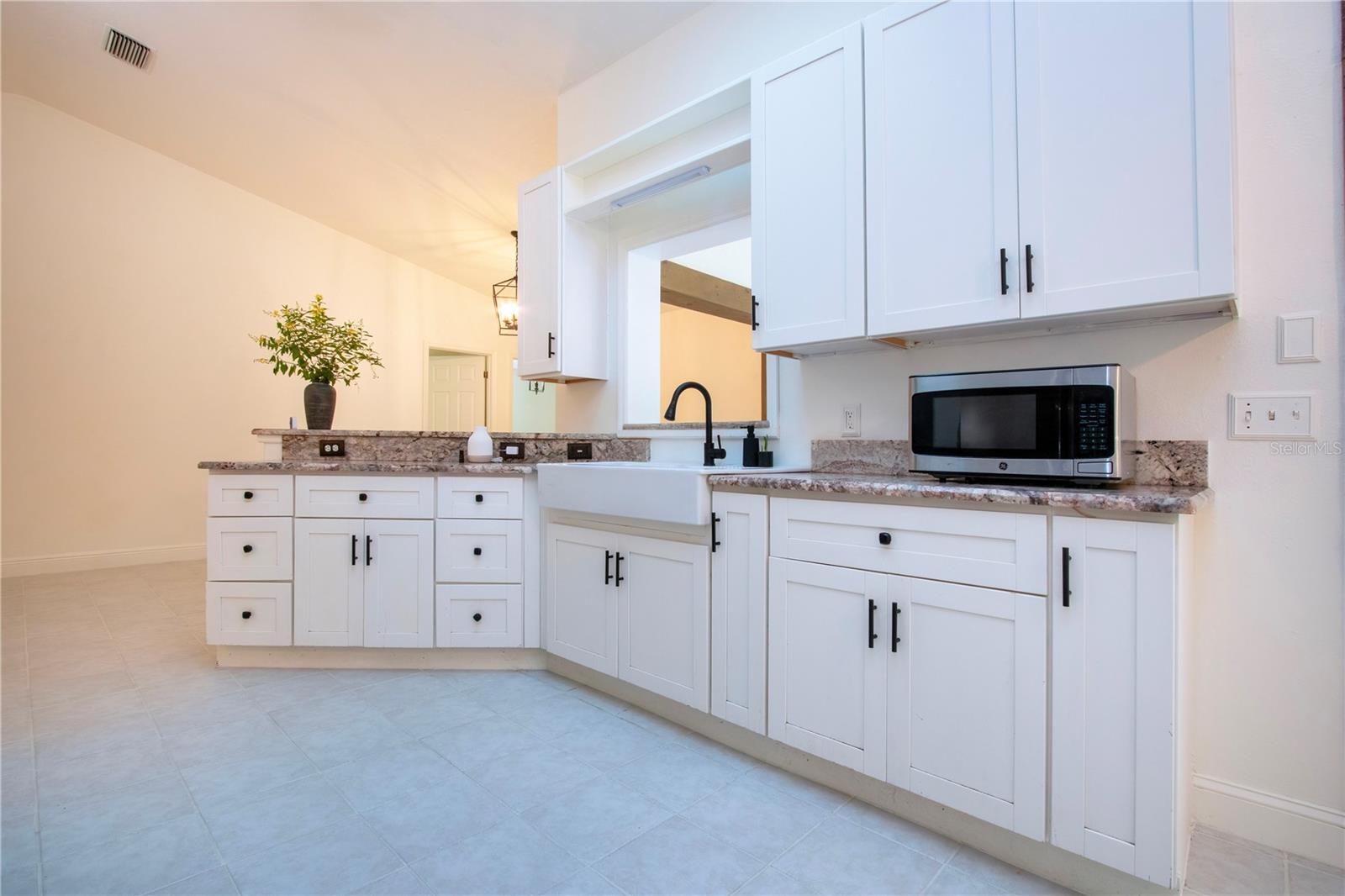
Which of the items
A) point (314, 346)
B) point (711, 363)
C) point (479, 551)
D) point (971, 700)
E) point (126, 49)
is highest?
point (126, 49)

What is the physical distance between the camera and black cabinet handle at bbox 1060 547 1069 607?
1.29 m

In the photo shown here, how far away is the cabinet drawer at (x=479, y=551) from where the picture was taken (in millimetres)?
2596

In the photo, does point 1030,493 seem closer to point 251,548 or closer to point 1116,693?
point 1116,693

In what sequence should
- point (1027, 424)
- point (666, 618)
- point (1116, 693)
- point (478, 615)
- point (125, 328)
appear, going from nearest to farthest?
1. point (1116, 693)
2. point (1027, 424)
3. point (666, 618)
4. point (478, 615)
5. point (125, 328)

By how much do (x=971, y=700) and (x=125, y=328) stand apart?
6.06 meters

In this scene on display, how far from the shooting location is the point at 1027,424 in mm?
1486

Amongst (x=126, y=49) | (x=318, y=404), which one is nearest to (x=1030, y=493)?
(x=318, y=404)

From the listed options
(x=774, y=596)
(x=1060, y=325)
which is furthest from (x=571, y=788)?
(x=1060, y=325)

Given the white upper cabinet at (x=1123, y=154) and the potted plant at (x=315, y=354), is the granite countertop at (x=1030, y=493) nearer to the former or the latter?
the white upper cabinet at (x=1123, y=154)

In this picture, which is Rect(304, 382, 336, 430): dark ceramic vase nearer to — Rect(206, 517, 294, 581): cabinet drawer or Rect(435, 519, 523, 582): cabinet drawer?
Rect(206, 517, 294, 581): cabinet drawer

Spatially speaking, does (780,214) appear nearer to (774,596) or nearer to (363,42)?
(774,596)

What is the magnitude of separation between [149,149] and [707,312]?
496 cm

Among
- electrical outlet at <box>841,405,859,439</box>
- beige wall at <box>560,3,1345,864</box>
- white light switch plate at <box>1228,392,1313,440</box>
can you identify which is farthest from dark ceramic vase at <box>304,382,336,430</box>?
white light switch plate at <box>1228,392,1313,440</box>

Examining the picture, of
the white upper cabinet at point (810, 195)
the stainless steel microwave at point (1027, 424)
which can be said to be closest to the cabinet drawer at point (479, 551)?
the white upper cabinet at point (810, 195)
